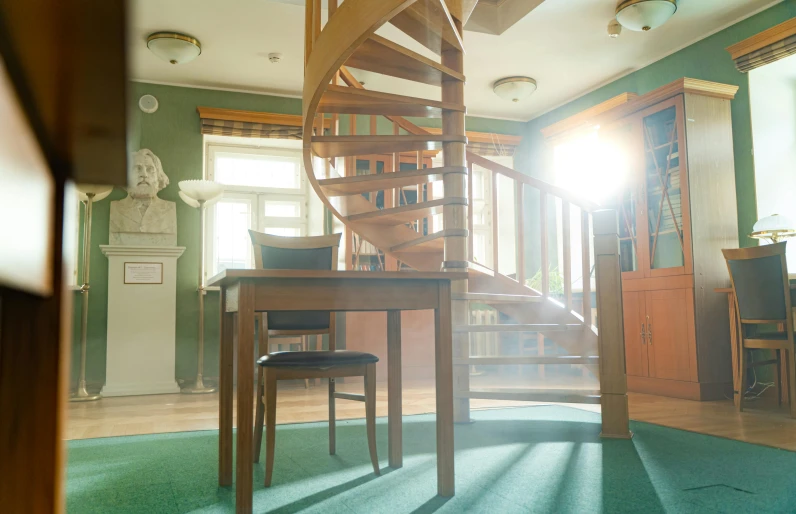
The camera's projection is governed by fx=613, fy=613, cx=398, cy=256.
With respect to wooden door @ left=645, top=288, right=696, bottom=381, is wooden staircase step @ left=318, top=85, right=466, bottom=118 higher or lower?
higher

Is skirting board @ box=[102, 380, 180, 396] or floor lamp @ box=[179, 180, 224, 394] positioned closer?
skirting board @ box=[102, 380, 180, 396]

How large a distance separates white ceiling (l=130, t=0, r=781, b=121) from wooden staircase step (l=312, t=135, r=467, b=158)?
1.43 meters

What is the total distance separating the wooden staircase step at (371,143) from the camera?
11.8ft

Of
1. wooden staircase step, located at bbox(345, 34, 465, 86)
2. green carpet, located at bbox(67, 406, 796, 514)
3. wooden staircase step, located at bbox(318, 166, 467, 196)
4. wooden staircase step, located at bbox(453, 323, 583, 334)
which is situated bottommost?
green carpet, located at bbox(67, 406, 796, 514)

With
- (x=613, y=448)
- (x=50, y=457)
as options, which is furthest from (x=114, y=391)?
(x=50, y=457)

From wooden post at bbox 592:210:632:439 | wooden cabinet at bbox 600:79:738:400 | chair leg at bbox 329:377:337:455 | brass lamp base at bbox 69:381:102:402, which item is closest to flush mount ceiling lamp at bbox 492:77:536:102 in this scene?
wooden cabinet at bbox 600:79:738:400

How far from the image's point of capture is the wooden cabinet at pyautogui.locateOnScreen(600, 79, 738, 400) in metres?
4.42

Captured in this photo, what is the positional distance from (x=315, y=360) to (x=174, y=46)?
3.71 m

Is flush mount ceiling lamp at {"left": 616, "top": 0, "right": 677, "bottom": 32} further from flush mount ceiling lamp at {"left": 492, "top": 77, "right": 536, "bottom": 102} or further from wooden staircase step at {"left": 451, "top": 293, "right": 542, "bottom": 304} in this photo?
wooden staircase step at {"left": 451, "top": 293, "right": 542, "bottom": 304}

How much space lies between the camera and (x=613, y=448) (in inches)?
110

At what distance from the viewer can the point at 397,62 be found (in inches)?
138

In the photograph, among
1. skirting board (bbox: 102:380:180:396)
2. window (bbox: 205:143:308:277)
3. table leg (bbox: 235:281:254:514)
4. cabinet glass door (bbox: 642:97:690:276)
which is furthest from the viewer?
window (bbox: 205:143:308:277)

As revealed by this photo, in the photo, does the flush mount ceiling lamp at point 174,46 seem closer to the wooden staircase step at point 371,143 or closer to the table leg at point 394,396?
the wooden staircase step at point 371,143

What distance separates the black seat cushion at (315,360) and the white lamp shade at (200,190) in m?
3.40
